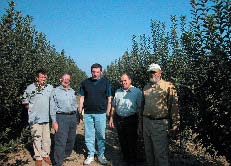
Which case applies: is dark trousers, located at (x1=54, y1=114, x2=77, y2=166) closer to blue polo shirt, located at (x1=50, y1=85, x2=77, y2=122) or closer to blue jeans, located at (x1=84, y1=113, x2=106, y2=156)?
blue polo shirt, located at (x1=50, y1=85, x2=77, y2=122)

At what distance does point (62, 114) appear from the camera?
7.73 meters

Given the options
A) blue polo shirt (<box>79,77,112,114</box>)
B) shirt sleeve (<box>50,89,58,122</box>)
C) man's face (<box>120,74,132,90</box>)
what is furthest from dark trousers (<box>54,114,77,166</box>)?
man's face (<box>120,74,132,90</box>)

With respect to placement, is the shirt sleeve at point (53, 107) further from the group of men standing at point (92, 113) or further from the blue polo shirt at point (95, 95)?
the blue polo shirt at point (95, 95)

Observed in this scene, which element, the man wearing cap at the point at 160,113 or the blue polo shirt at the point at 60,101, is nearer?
the man wearing cap at the point at 160,113

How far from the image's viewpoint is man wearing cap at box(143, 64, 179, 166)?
6.22 meters

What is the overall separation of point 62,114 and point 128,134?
5.78 feet

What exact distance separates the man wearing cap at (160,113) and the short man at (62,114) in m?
2.27

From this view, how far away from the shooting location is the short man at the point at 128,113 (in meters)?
7.58

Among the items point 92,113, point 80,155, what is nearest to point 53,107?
point 92,113

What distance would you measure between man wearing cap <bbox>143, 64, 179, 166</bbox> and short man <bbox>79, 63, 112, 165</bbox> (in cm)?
183

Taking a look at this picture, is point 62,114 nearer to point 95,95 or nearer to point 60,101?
point 60,101

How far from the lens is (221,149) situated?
189 inches

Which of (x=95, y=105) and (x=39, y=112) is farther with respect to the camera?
(x=95, y=105)

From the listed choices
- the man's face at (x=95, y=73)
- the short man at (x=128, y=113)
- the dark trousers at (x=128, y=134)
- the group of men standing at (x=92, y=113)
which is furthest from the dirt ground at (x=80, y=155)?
the man's face at (x=95, y=73)
